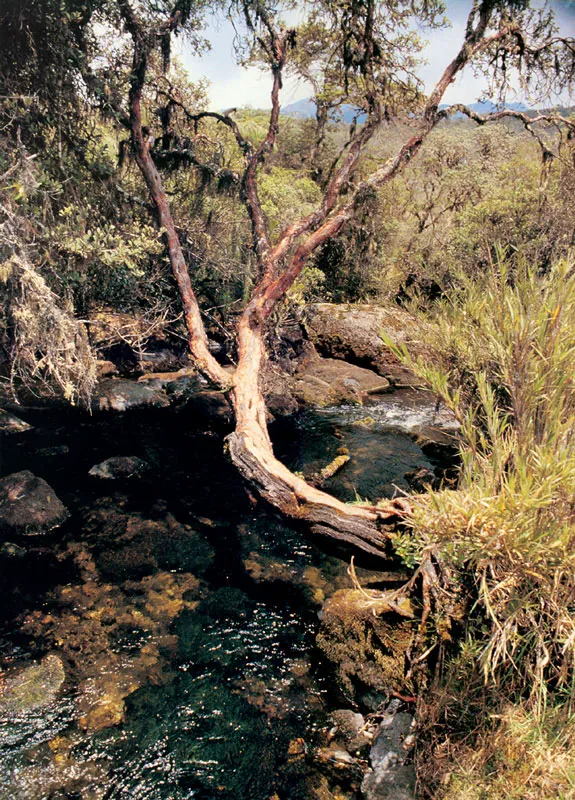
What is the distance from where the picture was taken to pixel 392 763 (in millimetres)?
4254

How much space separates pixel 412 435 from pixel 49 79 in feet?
37.3

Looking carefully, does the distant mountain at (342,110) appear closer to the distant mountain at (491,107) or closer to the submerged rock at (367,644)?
the distant mountain at (491,107)

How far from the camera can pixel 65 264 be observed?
1009 cm

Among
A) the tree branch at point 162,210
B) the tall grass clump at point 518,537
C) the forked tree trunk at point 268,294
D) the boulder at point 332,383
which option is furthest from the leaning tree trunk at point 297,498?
the boulder at point 332,383

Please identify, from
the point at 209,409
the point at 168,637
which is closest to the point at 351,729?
the point at 168,637

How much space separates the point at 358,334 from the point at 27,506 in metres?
12.3

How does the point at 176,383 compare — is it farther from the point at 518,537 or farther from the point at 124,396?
the point at 518,537

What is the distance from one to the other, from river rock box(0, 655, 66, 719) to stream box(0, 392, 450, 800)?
2cm

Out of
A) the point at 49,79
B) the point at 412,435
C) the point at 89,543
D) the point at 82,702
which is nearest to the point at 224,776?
the point at 82,702

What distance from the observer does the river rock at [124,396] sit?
1328 centimetres

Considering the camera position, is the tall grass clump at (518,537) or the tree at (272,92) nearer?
the tall grass clump at (518,537)

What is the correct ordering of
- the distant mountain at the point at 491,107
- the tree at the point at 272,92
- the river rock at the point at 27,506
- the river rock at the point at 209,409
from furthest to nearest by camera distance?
1. the river rock at the point at 209,409
2. the distant mountain at the point at 491,107
3. the tree at the point at 272,92
4. the river rock at the point at 27,506

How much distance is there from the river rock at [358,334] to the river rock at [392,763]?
13011 mm

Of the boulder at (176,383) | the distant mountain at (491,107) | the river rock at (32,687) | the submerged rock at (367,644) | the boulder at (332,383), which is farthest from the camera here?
the boulder at (332,383)
